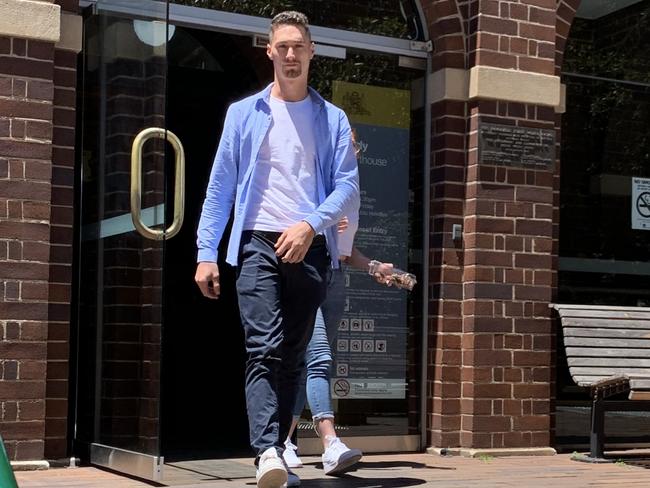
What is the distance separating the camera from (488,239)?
769 cm

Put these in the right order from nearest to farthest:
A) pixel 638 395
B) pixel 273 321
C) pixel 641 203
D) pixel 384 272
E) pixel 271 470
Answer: pixel 271 470 → pixel 273 321 → pixel 384 272 → pixel 638 395 → pixel 641 203

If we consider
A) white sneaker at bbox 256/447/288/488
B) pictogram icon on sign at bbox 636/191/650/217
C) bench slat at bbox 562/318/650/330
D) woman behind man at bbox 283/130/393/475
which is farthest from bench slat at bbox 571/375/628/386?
white sneaker at bbox 256/447/288/488

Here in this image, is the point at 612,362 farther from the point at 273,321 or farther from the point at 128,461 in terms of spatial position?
the point at 273,321

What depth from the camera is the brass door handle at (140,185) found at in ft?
19.1

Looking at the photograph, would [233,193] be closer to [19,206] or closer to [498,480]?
[19,206]

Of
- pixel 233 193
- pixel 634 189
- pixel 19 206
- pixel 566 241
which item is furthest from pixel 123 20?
pixel 634 189

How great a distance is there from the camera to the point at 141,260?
237 inches

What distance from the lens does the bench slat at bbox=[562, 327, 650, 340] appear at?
303 inches

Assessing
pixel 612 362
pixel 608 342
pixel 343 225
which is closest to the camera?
pixel 343 225

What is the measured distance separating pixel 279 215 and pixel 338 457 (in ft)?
4.83

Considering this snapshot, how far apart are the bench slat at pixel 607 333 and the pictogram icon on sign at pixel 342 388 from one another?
58.5 inches

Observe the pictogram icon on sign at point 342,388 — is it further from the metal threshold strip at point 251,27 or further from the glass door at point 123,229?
the metal threshold strip at point 251,27

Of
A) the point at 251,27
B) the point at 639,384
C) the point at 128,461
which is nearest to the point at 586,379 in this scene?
the point at 639,384

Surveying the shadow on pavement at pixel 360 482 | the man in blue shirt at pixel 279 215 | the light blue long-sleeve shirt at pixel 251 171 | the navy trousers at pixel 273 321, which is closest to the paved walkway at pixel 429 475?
the shadow on pavement at pixel 360 482
